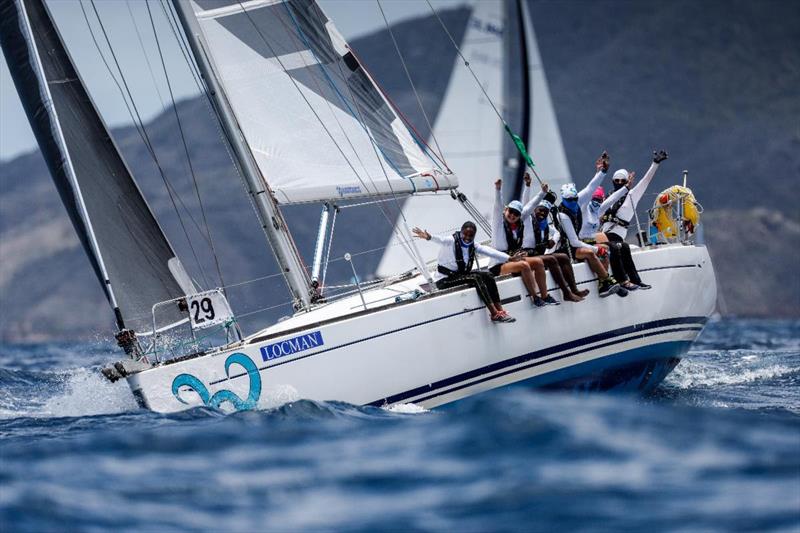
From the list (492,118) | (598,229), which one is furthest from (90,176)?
(492,118)

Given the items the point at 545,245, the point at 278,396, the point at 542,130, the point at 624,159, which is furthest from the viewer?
the point at 624,159

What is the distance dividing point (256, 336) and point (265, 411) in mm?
976

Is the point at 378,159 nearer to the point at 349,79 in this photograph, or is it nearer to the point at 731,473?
the point at 349,79

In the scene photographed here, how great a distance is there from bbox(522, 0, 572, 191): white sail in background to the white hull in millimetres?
9955

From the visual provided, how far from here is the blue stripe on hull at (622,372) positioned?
9.24m

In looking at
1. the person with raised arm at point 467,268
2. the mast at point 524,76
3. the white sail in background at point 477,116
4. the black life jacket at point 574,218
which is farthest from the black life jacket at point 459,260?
the mast at point 524,76

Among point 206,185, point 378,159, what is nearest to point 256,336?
point 378,159

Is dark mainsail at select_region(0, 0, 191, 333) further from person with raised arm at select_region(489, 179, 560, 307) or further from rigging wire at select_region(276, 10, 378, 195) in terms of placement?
person with raised arm at select_region(489, 179, 560, 307)

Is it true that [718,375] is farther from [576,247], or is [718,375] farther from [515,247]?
[515,247]

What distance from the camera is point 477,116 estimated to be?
19.3 meters

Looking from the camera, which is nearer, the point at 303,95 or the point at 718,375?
the point at 303,95

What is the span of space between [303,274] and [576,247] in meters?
2.53

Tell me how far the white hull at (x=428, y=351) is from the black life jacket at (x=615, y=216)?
72 cm

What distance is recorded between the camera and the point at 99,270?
9.11m
